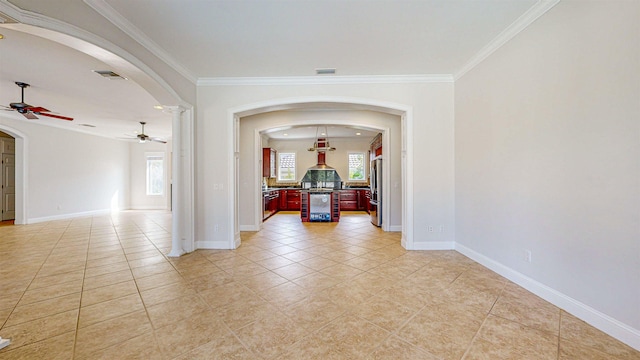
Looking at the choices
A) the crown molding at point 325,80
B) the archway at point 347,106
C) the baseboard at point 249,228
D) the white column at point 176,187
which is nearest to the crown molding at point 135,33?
the crown molding at point 325,80

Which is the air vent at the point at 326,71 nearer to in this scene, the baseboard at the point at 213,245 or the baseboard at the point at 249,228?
the baseboard at the point at 213,245

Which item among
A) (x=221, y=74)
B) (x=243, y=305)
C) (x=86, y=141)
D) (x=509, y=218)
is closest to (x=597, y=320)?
(x=509, y=218)

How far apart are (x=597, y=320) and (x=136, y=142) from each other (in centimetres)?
1296

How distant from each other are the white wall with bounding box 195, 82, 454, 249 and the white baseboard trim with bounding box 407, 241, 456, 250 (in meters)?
0.05

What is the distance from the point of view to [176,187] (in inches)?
147

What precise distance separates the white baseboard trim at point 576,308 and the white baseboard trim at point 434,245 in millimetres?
836

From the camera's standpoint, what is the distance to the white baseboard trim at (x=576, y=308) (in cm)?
172

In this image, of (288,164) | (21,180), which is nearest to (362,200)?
(288,164)

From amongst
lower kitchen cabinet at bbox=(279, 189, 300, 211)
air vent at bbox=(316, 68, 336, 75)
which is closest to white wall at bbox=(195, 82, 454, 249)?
air vent at bbox=(316, 68, 336, 75)

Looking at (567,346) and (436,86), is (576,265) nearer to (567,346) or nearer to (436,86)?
(567,346)

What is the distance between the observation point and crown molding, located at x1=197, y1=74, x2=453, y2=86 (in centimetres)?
394

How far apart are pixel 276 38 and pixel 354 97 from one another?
162 cm

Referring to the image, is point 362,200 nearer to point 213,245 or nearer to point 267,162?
point 267,162

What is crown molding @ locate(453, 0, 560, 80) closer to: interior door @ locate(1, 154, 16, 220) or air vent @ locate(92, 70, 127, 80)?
air vent @ locate(92, 70, 127, 80)
